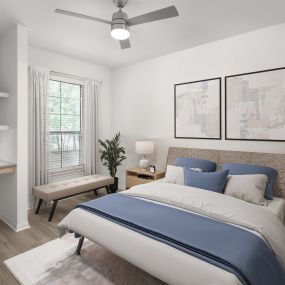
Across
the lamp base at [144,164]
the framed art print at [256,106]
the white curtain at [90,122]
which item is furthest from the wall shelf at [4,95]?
the framed art print at [256,106]

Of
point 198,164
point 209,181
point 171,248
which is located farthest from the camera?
point 198,164

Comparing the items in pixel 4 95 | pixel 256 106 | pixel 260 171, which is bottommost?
pixel 260 171

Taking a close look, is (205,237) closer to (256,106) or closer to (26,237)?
(256,106)

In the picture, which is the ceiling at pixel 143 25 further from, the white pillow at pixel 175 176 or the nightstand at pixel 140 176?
the nightstand at pixel 140 176

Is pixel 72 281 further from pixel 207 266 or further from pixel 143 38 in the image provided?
pixel 143 38

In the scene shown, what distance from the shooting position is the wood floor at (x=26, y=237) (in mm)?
2133

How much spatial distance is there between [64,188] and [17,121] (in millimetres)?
1182

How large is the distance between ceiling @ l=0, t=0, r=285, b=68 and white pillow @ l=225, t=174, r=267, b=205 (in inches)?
74.9

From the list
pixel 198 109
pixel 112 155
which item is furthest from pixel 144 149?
pixel 198 109

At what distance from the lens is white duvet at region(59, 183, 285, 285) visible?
142 cm

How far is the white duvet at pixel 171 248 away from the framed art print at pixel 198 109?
1.29m

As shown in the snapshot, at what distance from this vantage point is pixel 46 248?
2.51 metres

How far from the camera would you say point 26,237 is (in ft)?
9.03

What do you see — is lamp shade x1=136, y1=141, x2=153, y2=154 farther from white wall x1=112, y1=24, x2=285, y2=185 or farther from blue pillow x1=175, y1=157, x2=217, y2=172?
blue pillow x1=175, y1=157, x2=217, y2=172
